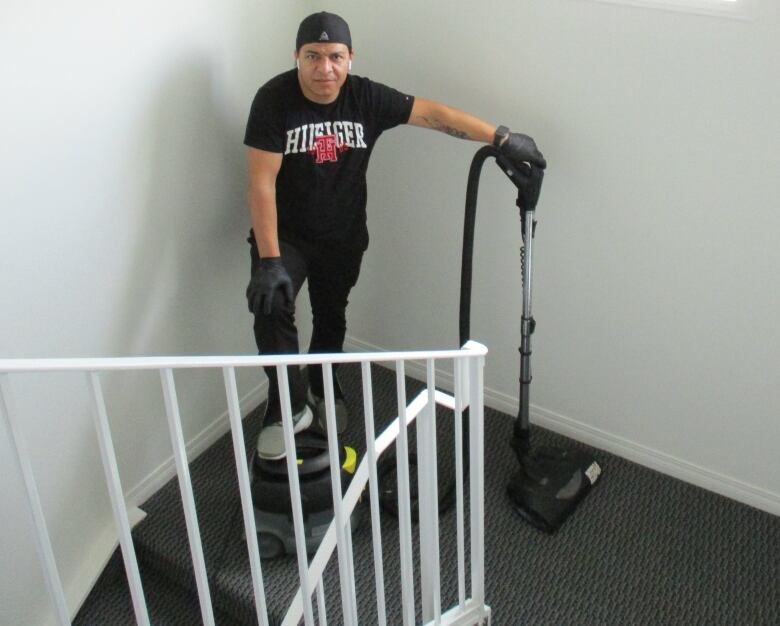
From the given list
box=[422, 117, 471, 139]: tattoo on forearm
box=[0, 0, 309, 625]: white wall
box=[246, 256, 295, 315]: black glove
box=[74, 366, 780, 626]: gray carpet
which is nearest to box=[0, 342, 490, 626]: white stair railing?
box=[74, 366, 780, 626]: gray carpet

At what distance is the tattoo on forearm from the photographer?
2.39m

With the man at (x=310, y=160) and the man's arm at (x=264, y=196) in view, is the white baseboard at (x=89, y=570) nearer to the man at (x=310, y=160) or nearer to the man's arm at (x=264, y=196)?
the man at (x=310, y=160)

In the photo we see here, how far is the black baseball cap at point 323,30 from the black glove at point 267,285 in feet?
2.00

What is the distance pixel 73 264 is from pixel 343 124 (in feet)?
2.74

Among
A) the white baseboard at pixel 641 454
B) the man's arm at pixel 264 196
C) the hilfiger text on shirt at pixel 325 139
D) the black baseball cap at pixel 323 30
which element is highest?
the black baseball cap at pixel 323 30

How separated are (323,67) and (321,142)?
23 centimetres

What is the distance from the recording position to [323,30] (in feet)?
7.09

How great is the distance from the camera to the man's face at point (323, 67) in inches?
86.4

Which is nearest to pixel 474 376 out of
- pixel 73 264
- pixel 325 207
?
pixel 325 207

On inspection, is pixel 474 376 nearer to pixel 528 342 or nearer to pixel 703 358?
pixel 528 342

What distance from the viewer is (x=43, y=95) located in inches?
76.2

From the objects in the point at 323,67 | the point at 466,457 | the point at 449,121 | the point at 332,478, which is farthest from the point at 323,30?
the point at 466,457

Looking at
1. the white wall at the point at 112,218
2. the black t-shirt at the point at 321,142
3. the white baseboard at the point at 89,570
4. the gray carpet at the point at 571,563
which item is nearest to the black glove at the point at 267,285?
the black t-shirt at the point at 321,142

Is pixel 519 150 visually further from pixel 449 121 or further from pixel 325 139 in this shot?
pixel 325 139
